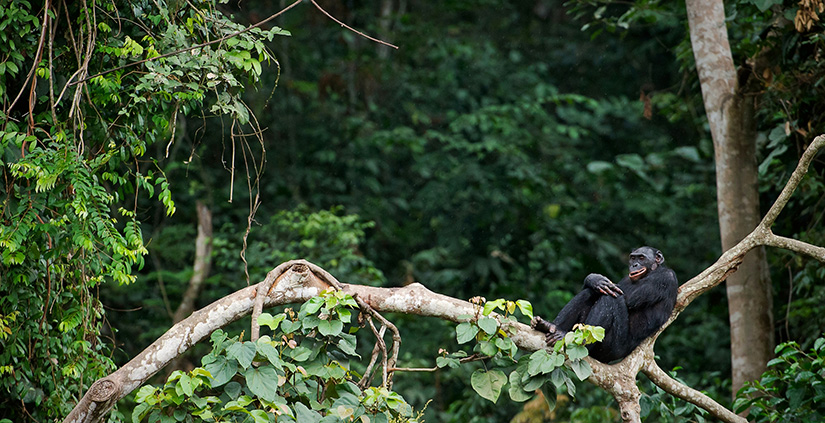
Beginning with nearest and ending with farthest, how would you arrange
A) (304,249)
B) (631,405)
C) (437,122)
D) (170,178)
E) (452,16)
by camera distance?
(631,405) → (304,249) → (170,178) → (437,122) → (452,16)

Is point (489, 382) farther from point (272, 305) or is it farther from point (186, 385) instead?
point (186, 385)

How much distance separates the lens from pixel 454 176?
1108 cm

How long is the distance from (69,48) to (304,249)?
4.66 m

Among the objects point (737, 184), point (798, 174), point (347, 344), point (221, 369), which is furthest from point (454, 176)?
point (221, 369)

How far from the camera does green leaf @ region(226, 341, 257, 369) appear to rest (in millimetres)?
3195

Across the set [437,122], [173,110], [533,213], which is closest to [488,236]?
[533,213]

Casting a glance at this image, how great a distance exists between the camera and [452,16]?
45.5 ft

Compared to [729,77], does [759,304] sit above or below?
below

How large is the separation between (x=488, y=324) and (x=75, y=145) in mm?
2590

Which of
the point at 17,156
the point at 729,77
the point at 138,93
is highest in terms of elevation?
the point at 729,77

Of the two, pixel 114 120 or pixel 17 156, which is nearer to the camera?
pixel 17 156

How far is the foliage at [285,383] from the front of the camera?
10.4 feet

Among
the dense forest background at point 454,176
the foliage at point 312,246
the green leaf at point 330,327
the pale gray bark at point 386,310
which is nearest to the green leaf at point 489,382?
the pale gray bark at point 386,310

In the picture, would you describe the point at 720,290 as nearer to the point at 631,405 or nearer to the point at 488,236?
the point at 488,236
